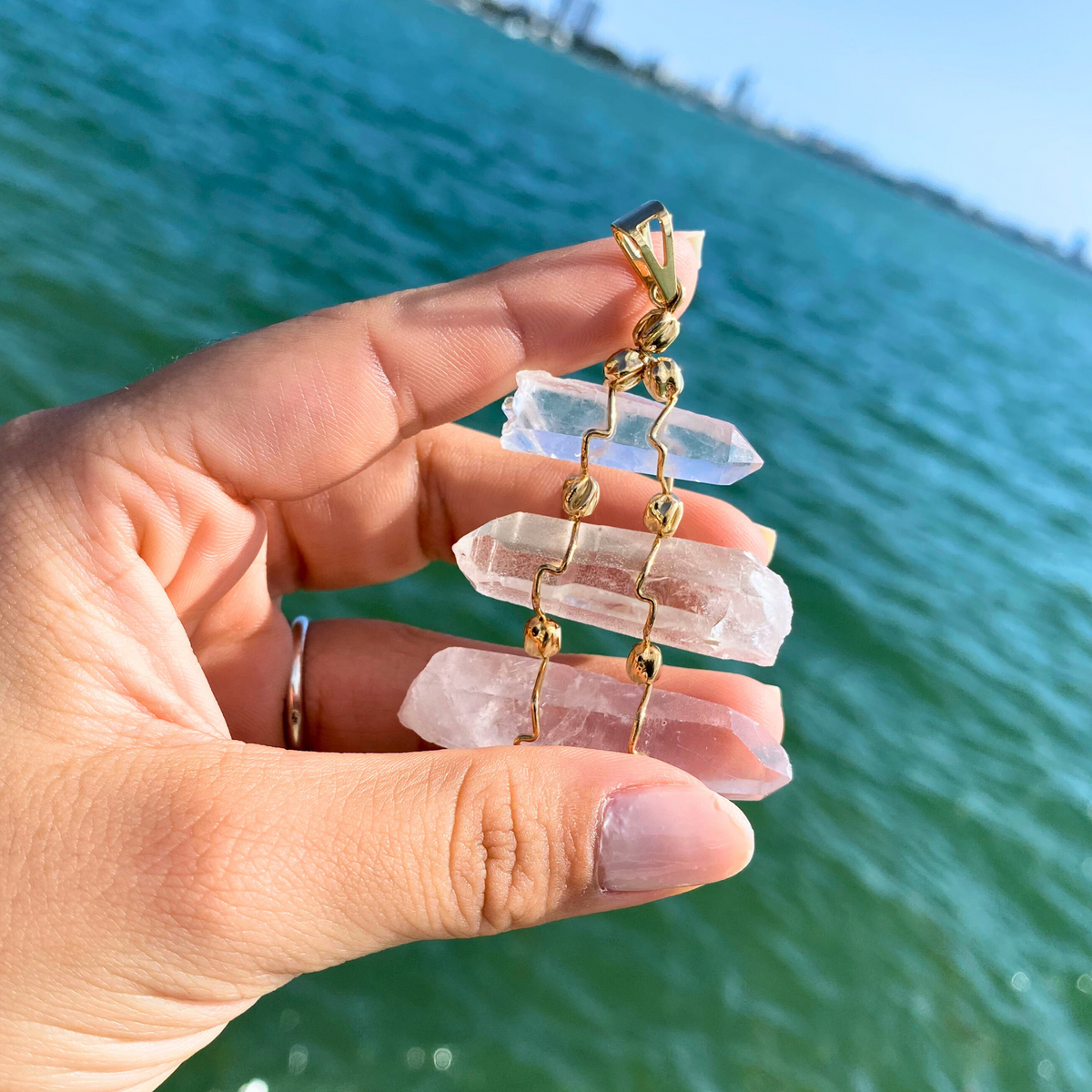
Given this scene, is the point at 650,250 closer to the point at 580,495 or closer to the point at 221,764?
the point at 580,495

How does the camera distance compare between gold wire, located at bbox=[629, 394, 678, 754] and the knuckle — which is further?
gold wire, located at bbox=[629, 394, 678, 754]

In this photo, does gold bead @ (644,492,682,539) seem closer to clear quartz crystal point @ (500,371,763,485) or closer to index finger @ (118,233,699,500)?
clear quartz crystal point @ (500,371,763,485)

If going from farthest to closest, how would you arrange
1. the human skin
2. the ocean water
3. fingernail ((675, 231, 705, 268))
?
1. the ocean water
2. fingernail ((675, 231, 705, 268))
3. the human skin

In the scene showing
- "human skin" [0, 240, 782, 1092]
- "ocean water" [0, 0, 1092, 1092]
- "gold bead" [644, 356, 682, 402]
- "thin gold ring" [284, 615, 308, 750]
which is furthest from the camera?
"ocean water" [0, 0, 1092, 1092]

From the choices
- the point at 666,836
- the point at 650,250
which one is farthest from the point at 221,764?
the point at 650,250

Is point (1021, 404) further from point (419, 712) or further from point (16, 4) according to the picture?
point (16, 4)

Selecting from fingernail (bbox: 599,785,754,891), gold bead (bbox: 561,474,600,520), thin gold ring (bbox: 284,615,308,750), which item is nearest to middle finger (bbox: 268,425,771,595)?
thin gold ring (bbox: 284,615,308,750)

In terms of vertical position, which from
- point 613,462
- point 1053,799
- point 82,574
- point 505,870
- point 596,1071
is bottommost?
point 596,1071

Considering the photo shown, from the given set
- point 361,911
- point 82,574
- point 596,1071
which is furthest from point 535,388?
point 596,1071
